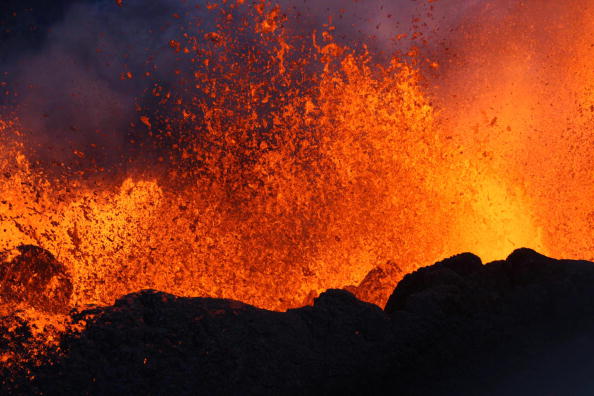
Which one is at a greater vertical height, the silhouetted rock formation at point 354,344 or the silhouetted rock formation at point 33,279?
the silhouetted rock formation at point 33,279

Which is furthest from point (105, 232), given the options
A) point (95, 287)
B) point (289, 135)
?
point (289, 135)

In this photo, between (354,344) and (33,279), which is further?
(33,279)

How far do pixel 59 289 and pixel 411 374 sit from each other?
3.61 metres

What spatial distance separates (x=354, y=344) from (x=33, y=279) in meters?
3.36

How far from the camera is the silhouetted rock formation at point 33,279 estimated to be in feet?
15.0

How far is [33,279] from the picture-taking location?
4750mm

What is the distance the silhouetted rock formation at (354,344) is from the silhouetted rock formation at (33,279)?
94.0 inches

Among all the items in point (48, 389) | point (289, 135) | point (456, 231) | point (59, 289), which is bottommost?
point (48, 389)

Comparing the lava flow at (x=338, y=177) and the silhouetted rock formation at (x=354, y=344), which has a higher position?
the lava flow at (x=338, y=177)

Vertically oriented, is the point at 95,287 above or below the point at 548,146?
below

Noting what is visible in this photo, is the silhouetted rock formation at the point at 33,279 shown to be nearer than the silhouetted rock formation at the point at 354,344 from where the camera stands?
No

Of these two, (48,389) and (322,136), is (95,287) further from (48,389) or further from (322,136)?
(48,389)

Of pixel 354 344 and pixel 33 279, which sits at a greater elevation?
pixel 33 279

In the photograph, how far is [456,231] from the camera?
7207 millimetres
